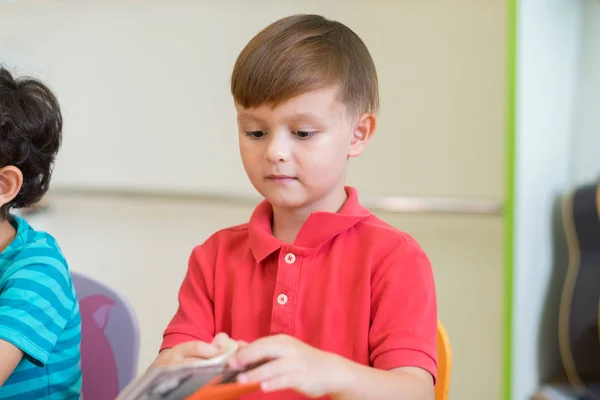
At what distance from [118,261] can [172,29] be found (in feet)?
2.04

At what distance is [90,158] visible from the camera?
6.65 feet

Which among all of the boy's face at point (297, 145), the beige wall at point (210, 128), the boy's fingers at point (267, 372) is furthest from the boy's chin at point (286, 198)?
the beige wall at point (210, 128)

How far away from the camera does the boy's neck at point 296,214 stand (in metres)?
0.89

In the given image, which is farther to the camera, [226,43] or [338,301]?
[226,43]

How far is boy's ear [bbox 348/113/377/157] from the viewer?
2.90ft

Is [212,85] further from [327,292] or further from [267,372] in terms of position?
[267,372]

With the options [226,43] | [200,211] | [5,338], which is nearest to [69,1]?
[226,43]

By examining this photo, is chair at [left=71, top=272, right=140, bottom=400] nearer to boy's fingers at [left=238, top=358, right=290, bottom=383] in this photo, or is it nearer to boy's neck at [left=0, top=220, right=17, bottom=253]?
boy's neck at [left=0, top=220, right=17, bottom=253]

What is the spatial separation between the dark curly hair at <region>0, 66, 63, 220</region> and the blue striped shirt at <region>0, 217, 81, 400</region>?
0.08 m

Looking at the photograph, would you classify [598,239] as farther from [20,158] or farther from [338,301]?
[20,158]

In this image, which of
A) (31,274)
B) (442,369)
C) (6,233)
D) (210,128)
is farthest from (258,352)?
(210,128)

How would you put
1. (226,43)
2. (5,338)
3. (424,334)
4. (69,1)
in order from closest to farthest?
(424,334), (5,338), (226,43), (69,1)

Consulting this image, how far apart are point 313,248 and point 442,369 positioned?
0.68 feet

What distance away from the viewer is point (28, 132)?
3.51 ft
